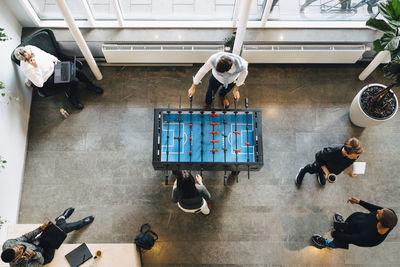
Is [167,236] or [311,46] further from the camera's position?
[311,46]

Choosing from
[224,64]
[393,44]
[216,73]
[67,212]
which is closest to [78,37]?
[216,73]

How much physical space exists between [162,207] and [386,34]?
144 inches

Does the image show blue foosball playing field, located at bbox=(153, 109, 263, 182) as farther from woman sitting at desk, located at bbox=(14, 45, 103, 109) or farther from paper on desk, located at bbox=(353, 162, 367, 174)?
woman sitting at desk, located at bbox=(14, 45, 103, 109)

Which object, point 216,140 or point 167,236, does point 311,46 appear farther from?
point 167,236

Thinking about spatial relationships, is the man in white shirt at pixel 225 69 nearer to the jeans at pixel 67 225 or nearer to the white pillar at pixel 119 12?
the white pillar at pixel 119 12

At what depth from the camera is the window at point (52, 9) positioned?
4453 mm

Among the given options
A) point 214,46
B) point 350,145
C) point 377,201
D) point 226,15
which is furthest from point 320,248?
point 226,15

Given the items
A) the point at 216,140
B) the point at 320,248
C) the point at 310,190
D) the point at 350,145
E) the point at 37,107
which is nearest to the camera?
the point at 350,145

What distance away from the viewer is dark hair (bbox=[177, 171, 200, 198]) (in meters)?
3.21

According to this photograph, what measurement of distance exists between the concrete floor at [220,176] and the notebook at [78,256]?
1.86 feet

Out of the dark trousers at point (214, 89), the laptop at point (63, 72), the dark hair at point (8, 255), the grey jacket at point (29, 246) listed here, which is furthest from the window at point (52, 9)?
the dark hair at point (8, 255)

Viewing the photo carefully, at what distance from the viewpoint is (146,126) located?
483cm

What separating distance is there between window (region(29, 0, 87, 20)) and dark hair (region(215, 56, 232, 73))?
7.81 ft

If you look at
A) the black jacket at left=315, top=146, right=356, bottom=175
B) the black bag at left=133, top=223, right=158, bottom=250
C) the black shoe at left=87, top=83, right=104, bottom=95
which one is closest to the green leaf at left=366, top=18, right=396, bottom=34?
the black jacket at left=315, top=146, right=356, bottom=175
